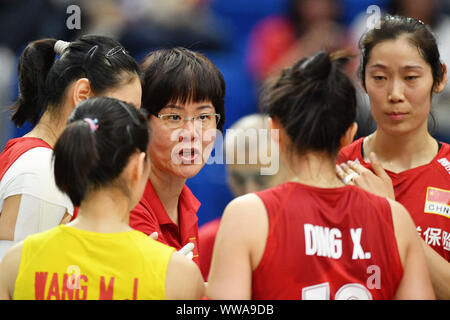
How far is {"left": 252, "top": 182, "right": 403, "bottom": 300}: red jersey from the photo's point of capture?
178cm

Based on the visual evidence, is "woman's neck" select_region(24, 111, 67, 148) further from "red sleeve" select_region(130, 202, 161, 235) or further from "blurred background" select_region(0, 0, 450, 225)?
"blurred background" select_region(0, 0, 450, 225)

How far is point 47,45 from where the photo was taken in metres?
2.59

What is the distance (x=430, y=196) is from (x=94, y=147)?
1.43 meters

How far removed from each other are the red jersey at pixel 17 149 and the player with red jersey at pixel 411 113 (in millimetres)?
1276

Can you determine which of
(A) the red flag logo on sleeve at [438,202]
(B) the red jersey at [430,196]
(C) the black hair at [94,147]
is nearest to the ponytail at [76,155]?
(C) the black hair at [94,147]

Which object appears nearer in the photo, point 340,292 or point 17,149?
point 340,292

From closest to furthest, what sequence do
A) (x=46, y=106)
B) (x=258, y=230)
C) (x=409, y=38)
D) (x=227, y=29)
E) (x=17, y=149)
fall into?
(x=258, y=230) < (x=17, y=149) < (x=46, y=106) < (x=409, y=38) < (x=227, y=29)

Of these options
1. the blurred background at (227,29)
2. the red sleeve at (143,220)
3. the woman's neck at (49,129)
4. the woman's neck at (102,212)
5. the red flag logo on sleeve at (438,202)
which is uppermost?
the blurred background at (227,29)

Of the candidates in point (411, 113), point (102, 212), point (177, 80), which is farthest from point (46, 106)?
point (411, 113)

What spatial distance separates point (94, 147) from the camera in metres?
1.82

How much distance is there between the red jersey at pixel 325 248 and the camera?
1.78 meters

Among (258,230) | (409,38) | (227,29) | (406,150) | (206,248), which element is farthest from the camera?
(227,29)

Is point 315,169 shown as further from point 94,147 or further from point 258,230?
point 94,147

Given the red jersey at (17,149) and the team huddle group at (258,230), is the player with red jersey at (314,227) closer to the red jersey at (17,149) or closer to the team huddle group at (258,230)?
the team huddle group at (258,230)
